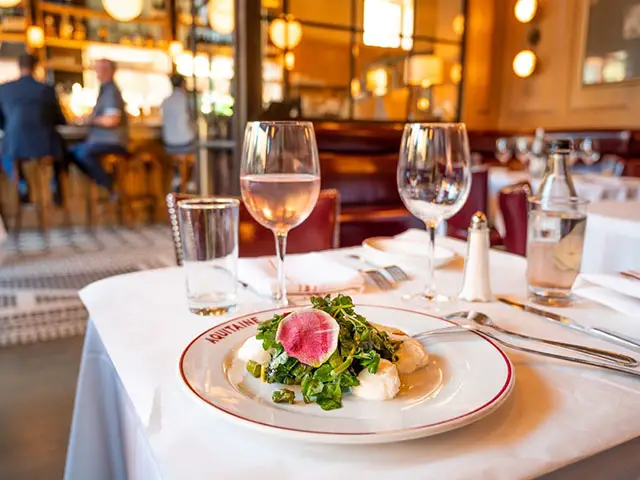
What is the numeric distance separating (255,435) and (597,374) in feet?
1.07

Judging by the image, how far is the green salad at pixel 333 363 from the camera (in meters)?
0.41

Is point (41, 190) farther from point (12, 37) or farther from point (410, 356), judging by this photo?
point (410, 356)

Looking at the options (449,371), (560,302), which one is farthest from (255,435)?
(560,302)

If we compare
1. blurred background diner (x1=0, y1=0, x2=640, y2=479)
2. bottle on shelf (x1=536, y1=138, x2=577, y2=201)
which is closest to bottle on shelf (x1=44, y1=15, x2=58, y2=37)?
blurred background diner (x1=0, y1=0, x2=640, y2=479)

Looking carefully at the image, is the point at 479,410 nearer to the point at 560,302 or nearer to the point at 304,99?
the point at 560,302

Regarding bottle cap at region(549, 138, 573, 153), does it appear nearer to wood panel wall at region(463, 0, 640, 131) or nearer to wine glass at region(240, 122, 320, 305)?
wine glass at region(240, 122, 320, 305)

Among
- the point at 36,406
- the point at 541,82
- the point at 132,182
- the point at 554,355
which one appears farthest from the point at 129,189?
the point at 554,355

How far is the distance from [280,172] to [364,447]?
40 cm

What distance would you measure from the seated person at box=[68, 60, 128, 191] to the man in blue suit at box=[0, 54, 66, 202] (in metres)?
0.50

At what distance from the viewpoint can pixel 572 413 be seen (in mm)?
428

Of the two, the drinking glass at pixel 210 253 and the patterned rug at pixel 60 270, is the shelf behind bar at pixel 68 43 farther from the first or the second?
the drinking glass at pixel 210 253

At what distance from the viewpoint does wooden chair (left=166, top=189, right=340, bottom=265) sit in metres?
1.33

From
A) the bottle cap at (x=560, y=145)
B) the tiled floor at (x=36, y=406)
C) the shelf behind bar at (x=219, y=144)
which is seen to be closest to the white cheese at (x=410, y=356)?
the bottle cap at (x=560, y=145)

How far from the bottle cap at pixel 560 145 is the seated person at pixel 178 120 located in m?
5.17
